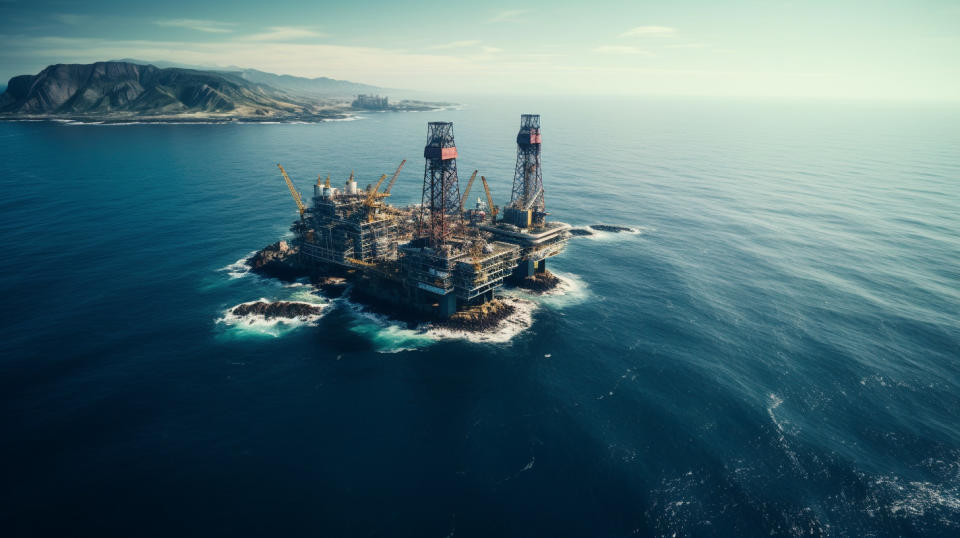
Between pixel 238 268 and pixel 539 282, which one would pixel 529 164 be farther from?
pixel 238 268

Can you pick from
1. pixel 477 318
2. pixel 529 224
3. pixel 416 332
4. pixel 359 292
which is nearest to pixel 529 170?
pixel 529 224

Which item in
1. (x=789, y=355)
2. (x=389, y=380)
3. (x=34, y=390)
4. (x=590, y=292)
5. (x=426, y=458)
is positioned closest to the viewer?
(x=426, y=458)

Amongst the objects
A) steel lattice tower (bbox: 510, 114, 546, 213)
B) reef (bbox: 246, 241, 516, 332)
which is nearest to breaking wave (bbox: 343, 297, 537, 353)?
reef (bbox: 246, 241, 516, 332)

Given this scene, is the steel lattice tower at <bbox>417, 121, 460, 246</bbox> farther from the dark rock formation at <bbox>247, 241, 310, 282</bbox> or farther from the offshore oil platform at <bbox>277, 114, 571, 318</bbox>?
the dark rock formation at <bbox>247, 241, 310, 282</bbox>

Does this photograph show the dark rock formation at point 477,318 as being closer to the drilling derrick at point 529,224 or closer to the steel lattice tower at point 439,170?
the steel lattice tower at point 439,170

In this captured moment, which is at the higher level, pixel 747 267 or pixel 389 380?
pixel 747 267

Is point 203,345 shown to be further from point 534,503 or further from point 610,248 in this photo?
point 610,248

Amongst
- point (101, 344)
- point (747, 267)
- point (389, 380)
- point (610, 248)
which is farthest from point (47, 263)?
point (747, 267)
